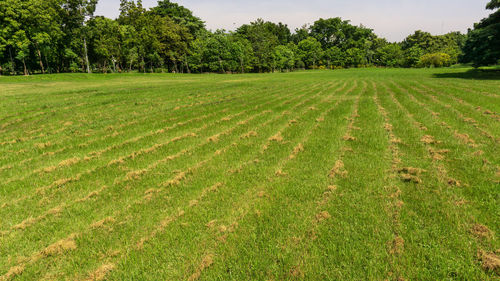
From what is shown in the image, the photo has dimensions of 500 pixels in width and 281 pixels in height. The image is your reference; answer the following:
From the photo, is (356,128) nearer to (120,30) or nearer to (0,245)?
(0,245)

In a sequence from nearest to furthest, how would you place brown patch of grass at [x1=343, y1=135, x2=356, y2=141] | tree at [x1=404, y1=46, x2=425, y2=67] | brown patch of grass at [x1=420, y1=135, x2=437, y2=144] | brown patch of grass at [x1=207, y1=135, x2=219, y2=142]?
brown patch of grass at [x1=420, y1=135, x2=437, y2=144] → brown patch of grass at [x1=343, y1=135, x2=356, y2=141] → brown patch of grass at [x1=207, y1=135, x2=219, y2=142] → tree at [x1=404, y1=46, x2=425, y2=67]

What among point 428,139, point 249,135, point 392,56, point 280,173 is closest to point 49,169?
point 249,135

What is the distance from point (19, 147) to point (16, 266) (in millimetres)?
6359

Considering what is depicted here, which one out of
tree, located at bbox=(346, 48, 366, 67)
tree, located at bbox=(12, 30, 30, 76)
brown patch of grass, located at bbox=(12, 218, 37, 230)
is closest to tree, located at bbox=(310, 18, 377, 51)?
tree, located at bbox=(346, 48, 366, 67)

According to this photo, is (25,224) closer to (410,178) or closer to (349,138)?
(410,178)

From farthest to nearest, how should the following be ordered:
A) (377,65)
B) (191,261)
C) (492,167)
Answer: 1. (377,65)
2. (492,167)
3. (191,261)

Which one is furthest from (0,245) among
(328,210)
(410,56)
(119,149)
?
(410,56)

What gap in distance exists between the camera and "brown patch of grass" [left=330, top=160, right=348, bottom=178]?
4.99 m

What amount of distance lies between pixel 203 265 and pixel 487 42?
43.0m

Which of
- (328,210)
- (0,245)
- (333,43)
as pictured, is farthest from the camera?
(333,43)

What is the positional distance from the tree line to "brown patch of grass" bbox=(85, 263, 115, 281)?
138 ft

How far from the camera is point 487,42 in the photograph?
29.3 metres

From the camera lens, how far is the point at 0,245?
333cm

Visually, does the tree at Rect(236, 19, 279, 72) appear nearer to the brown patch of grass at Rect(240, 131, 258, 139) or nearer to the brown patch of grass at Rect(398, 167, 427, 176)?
the brown patch of grass at Rect(240, 131, 258, 139)
